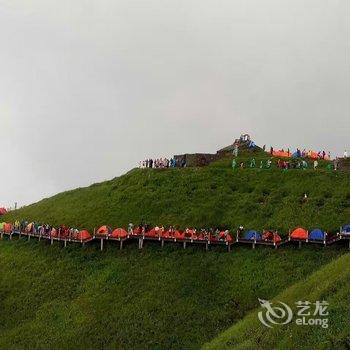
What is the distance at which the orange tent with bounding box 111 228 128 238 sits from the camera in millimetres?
60397

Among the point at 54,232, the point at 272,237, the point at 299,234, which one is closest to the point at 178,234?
the point at 272,237

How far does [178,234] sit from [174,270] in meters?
6.22

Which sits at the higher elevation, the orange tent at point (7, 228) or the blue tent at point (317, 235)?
the orange tent at point (7, 228)

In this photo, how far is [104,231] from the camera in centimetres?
6228

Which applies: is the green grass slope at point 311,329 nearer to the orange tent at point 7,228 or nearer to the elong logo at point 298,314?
the elong logo at point 298,314

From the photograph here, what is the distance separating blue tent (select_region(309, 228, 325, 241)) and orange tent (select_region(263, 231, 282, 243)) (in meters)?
3.28

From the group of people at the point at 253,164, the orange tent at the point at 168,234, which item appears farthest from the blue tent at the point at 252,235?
the group of people at the point at 253,164

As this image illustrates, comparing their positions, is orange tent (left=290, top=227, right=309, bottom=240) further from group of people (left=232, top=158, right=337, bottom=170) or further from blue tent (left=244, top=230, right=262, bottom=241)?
group of people (left=232, top=158, right=337, bottom=170)

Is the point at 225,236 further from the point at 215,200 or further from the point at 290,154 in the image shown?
the point at 290,154

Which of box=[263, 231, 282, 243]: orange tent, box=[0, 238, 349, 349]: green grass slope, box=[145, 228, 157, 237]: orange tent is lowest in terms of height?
box=[0, 238, 349, 349]: green grass slope

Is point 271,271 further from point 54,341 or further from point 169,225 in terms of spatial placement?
point 54,341

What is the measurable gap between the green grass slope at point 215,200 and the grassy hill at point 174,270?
17cm

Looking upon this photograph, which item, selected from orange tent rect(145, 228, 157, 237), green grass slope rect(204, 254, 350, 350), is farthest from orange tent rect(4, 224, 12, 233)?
green grass slope rect(204, 254, 350, 350)

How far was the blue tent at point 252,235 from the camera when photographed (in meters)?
55.8
